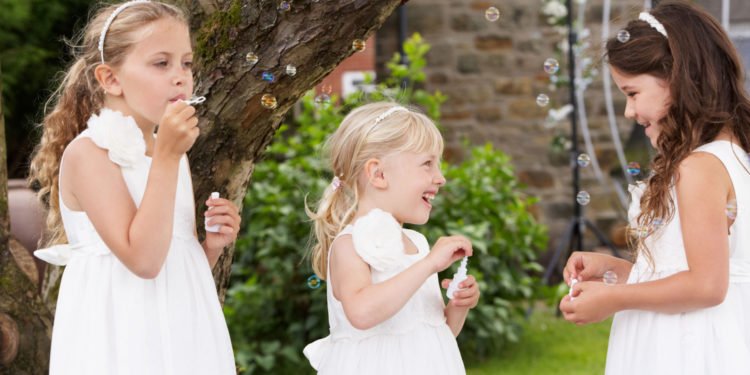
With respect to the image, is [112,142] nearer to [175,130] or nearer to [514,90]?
[175,130]

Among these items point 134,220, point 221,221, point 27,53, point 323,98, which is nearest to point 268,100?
point 323,98

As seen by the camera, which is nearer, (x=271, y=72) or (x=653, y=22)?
(x=653, y=22)

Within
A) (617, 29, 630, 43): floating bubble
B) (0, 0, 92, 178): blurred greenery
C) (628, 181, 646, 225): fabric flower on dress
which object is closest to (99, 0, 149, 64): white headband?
(617, 29, 630, 43): floating bubble

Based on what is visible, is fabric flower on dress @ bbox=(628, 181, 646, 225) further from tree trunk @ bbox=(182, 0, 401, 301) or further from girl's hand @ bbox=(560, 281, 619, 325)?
tree trunk @ bbox=(182, 0, 401, 301)

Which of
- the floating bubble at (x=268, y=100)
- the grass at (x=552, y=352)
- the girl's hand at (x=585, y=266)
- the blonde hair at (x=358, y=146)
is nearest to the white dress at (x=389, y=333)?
the blonde hair at (x=358, y=146)

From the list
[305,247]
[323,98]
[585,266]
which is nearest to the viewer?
[585,266]

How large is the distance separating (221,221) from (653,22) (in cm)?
124

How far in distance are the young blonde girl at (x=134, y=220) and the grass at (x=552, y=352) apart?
11.4 feet

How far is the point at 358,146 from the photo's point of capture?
9.02 feet

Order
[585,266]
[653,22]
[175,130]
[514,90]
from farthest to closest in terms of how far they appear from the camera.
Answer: [514,90], [585,266], [653,22], [175,130]

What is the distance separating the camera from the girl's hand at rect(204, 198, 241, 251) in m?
2.68

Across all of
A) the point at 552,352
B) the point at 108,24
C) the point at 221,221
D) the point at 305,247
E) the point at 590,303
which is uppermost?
the point at 108,24

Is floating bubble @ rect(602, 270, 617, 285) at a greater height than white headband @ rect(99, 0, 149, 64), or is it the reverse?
→ white headband @ rect(99, 0, 149, 64)

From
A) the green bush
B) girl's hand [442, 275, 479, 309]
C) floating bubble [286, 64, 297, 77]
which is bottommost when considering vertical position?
the green bush
